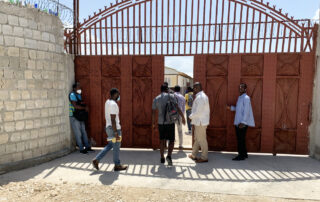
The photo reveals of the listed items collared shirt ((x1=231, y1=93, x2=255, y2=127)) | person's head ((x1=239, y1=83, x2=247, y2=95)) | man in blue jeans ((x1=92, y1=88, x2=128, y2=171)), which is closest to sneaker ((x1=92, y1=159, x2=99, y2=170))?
man in blue jeans ((x1=92, y1=88, x2=128, y2=171))

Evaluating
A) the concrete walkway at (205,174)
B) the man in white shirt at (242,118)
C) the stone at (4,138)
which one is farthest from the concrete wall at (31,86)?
the man in white shirt at (242,118)

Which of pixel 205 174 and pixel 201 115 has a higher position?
pixel 201 115

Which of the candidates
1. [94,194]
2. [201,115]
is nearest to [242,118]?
[201,115]

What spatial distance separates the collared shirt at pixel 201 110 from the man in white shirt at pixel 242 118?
76cm

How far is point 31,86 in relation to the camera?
4.57 meters

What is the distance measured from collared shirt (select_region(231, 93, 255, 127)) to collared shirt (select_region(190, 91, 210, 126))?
750mm

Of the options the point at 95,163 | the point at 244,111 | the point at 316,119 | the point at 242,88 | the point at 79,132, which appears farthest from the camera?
the point at 79,132

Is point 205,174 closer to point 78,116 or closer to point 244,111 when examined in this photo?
point 244,111

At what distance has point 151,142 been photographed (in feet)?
18.5

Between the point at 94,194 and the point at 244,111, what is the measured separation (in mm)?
3416

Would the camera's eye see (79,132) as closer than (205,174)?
No

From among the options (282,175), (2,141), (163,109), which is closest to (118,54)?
(163,109)

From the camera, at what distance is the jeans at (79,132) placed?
17.7 feet

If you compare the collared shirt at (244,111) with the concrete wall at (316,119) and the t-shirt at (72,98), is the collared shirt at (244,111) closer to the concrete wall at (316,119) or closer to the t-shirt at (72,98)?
the concrete wall at (316,119)
